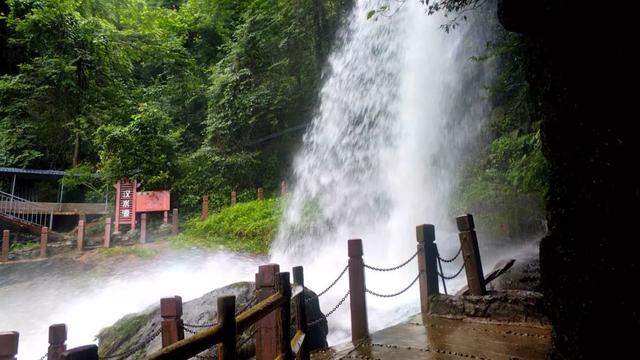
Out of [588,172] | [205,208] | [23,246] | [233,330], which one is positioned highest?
[205,208]

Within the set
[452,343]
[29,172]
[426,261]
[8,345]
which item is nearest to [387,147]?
[426,261]

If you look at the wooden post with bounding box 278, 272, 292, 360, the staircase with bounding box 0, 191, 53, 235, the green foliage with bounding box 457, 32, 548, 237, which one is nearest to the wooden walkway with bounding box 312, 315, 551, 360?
the wooden post with bounding box 278, 272, 292, 360

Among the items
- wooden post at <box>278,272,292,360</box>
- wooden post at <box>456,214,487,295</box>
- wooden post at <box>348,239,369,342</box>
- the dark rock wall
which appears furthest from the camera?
wooden post at <box>456,214,487,295</box>

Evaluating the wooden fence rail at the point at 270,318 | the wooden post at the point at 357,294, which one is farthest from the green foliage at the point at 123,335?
the wooden post at the point at 357,294

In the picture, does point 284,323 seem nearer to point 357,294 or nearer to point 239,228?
point 357,294

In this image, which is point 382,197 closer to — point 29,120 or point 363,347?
point 363,347

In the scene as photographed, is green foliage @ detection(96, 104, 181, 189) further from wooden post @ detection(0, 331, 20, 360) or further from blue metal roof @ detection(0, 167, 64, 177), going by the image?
wooden post @ detection(0, 331, 20, 360)

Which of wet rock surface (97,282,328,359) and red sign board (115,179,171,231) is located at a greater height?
red sign board (115,179,171,231)

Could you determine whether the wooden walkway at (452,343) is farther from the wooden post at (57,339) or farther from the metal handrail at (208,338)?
the wooden post at (57,339)

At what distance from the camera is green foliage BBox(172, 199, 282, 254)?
14594 mm

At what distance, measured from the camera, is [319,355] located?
4328mm

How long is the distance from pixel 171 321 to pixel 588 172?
388 cm

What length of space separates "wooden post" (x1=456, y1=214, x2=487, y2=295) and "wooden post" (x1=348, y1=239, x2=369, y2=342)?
1.46 metres

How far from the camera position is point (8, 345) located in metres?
3.31
